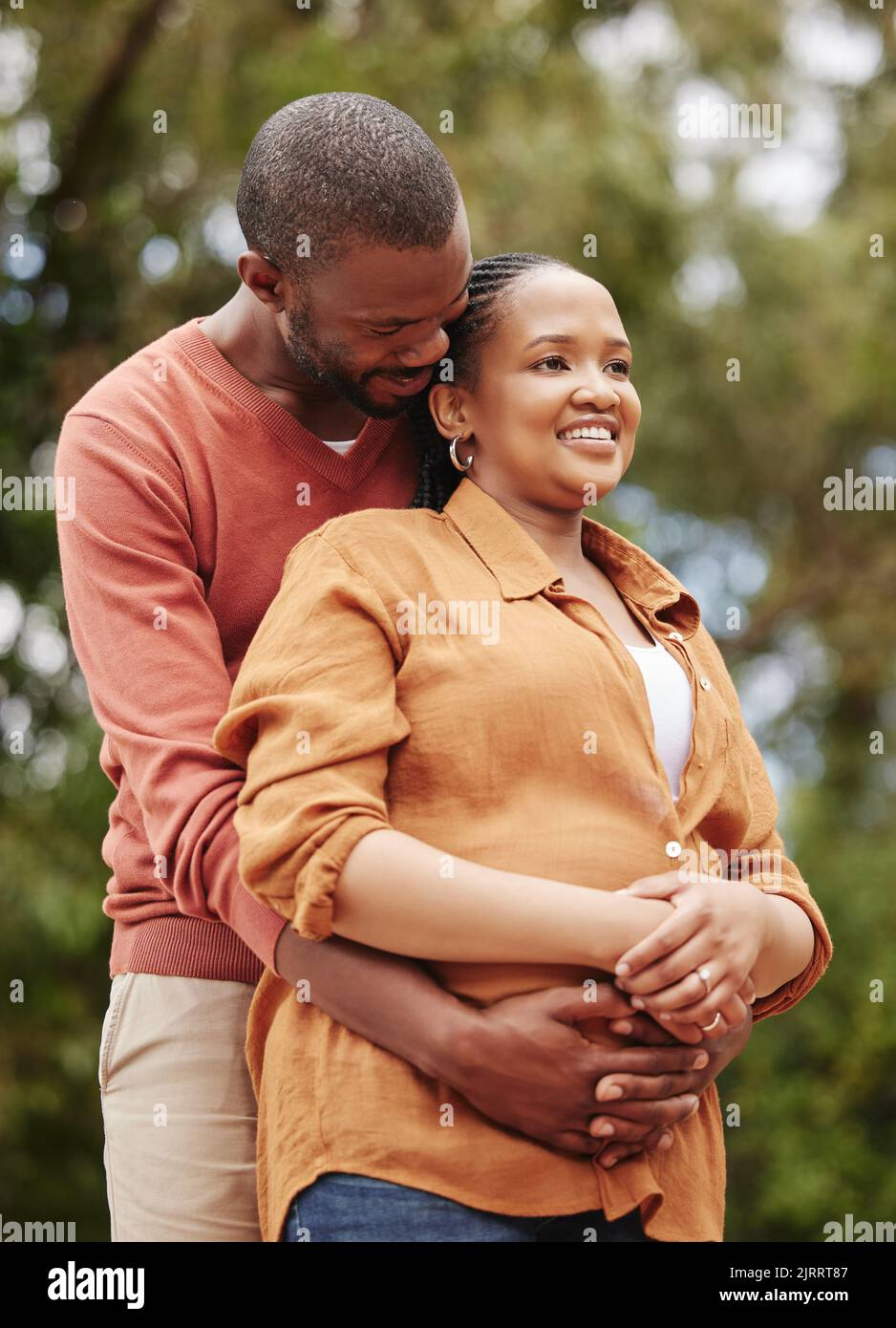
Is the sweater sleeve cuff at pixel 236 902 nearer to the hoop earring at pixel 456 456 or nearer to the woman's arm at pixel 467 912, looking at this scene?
the woman's arm at pixel 467 912

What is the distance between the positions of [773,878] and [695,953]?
0.33 m

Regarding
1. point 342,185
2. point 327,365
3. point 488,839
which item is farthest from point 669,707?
point 342,185

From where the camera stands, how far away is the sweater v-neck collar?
2486 mm

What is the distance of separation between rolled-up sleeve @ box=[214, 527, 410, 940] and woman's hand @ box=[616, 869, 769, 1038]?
0.34 meters

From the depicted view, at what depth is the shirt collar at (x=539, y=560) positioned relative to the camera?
221 centimetres

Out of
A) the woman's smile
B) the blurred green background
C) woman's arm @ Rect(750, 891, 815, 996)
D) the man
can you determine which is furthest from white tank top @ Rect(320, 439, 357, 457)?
the blurred green background

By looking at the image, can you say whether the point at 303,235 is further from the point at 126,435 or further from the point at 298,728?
the point at 298,728

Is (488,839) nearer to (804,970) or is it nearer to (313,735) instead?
(313,735)

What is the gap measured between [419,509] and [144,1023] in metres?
0.83

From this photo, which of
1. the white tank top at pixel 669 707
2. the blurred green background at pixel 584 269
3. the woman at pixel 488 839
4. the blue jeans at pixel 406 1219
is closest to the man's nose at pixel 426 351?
the woman at pixel 488 839

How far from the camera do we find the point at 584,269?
7254 mm

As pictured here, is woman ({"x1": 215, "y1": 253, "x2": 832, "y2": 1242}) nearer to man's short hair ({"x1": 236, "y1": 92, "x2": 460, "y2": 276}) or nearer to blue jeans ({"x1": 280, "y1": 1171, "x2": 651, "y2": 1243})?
blue jeans ({"x1": 280, "y1": 1171, "x2": 651, "y2": 1243})

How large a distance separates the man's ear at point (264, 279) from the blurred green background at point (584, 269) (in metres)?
2.03

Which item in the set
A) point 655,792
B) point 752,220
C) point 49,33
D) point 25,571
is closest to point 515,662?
point 655,792
